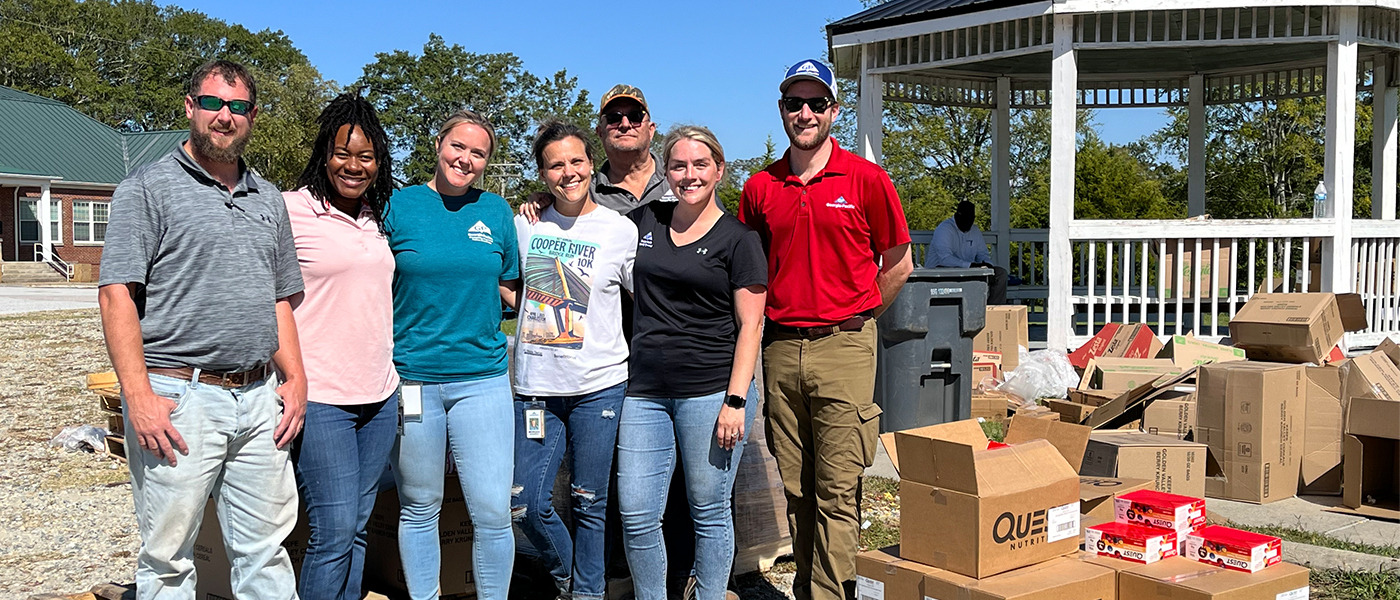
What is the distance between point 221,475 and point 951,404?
15.8ft

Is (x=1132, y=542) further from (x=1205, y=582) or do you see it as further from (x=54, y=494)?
(x=54, y=494)

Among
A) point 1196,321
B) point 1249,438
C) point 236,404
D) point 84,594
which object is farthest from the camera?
point 1196,321

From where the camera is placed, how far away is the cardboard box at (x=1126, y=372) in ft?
25.0

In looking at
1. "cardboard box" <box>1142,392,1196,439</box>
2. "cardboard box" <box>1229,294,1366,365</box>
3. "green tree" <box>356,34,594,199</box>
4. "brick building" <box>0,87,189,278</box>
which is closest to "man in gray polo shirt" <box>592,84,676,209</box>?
"cardboard box" <box>1142,392,1196,439</box>

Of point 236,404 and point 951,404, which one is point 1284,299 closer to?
point 951,404

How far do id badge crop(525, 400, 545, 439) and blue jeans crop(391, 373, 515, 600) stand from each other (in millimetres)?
103

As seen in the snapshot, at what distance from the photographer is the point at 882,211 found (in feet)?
12.3

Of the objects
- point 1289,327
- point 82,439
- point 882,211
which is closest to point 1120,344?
point 1289,327

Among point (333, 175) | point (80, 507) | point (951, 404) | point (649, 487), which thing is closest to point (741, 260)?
point (649, 487)

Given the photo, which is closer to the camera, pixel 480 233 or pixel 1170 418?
pixel 480 233

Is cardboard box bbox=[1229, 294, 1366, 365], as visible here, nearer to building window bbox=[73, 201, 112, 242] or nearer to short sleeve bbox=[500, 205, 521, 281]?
short sleeve bbox=[500, 205, 521, 281]

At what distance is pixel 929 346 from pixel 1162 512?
Answer: 3.27 meters

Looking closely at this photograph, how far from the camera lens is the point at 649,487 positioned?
3570 millimetres

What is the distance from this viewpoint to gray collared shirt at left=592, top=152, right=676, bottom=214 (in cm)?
406
